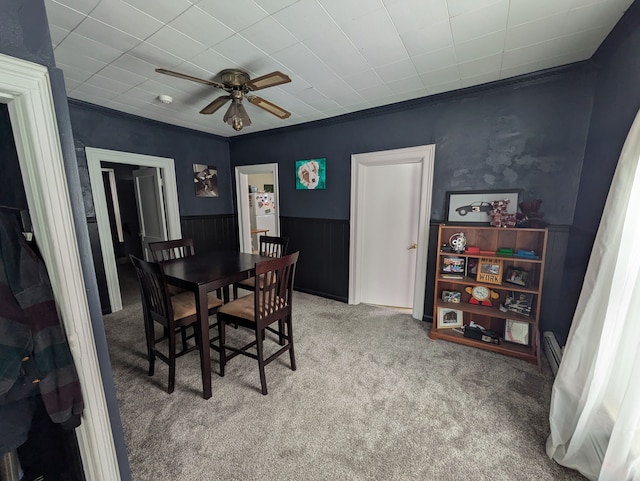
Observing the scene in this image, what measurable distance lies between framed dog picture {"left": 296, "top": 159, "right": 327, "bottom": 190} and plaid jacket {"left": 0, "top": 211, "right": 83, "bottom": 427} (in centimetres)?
296

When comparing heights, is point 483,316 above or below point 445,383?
above

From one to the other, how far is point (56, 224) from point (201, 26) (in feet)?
4.94

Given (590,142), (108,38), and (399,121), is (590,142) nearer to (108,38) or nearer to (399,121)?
(399,121)

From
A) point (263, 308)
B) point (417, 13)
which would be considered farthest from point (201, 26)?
point (263, 308)

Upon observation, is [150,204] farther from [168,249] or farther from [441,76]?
[441,76]

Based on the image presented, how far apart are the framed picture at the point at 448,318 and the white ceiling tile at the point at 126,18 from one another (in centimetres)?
337

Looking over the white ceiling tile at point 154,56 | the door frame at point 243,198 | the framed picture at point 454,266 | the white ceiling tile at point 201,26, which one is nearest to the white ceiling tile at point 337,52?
the white ceiling tile at point 201,26

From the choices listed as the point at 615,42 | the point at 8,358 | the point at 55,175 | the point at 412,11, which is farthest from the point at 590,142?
the point at 8,358

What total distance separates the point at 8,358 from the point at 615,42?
11.9ft

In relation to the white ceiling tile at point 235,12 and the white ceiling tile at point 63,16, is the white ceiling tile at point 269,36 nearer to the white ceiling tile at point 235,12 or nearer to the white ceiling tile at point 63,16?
the white ceiling tile at point 235,12

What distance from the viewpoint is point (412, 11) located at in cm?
148

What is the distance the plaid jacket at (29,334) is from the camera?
79 cm

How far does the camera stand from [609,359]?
46.6 inches

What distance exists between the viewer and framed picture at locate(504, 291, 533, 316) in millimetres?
2309
